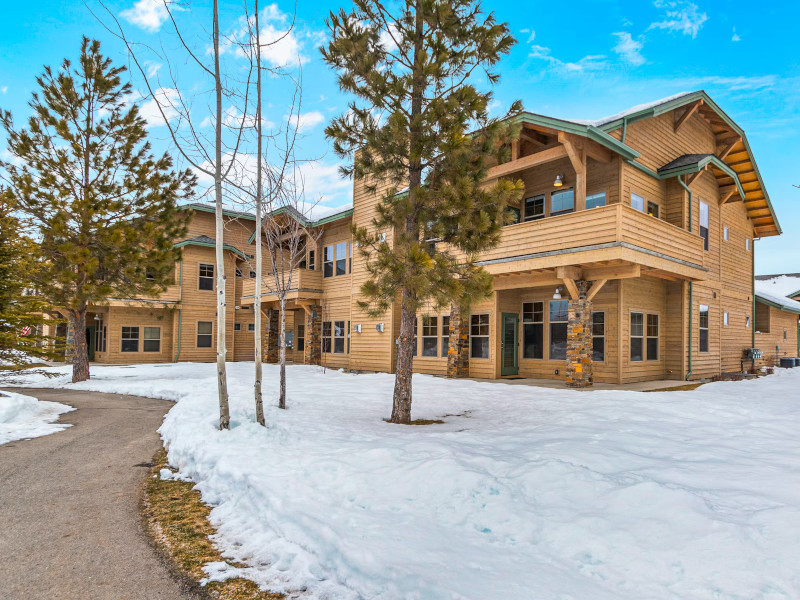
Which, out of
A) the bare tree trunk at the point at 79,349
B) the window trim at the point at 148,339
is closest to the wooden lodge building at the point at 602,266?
the bare tree trunk at the point at 79,349

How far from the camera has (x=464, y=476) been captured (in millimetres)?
4566

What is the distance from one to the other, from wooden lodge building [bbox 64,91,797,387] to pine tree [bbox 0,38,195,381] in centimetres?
300

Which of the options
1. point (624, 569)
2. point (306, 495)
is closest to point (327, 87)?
point (306, 495)

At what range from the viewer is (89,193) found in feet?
47.1

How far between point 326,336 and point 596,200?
12.0 meters

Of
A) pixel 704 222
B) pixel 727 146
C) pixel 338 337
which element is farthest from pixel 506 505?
pixel 727 146

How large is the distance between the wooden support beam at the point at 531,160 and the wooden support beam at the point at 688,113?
5145mm

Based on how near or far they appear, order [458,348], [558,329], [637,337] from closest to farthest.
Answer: [637,337]
[558,329]
[458,348]

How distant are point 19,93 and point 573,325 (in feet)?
52.1

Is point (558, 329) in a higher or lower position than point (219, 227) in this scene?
lower

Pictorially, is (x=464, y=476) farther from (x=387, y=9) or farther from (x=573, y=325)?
(x=573, y=325)

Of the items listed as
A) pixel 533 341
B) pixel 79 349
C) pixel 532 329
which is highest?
pixel 532 329

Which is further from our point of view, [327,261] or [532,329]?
[327,261]

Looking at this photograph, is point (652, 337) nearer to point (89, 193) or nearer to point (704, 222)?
point (704, 222)
